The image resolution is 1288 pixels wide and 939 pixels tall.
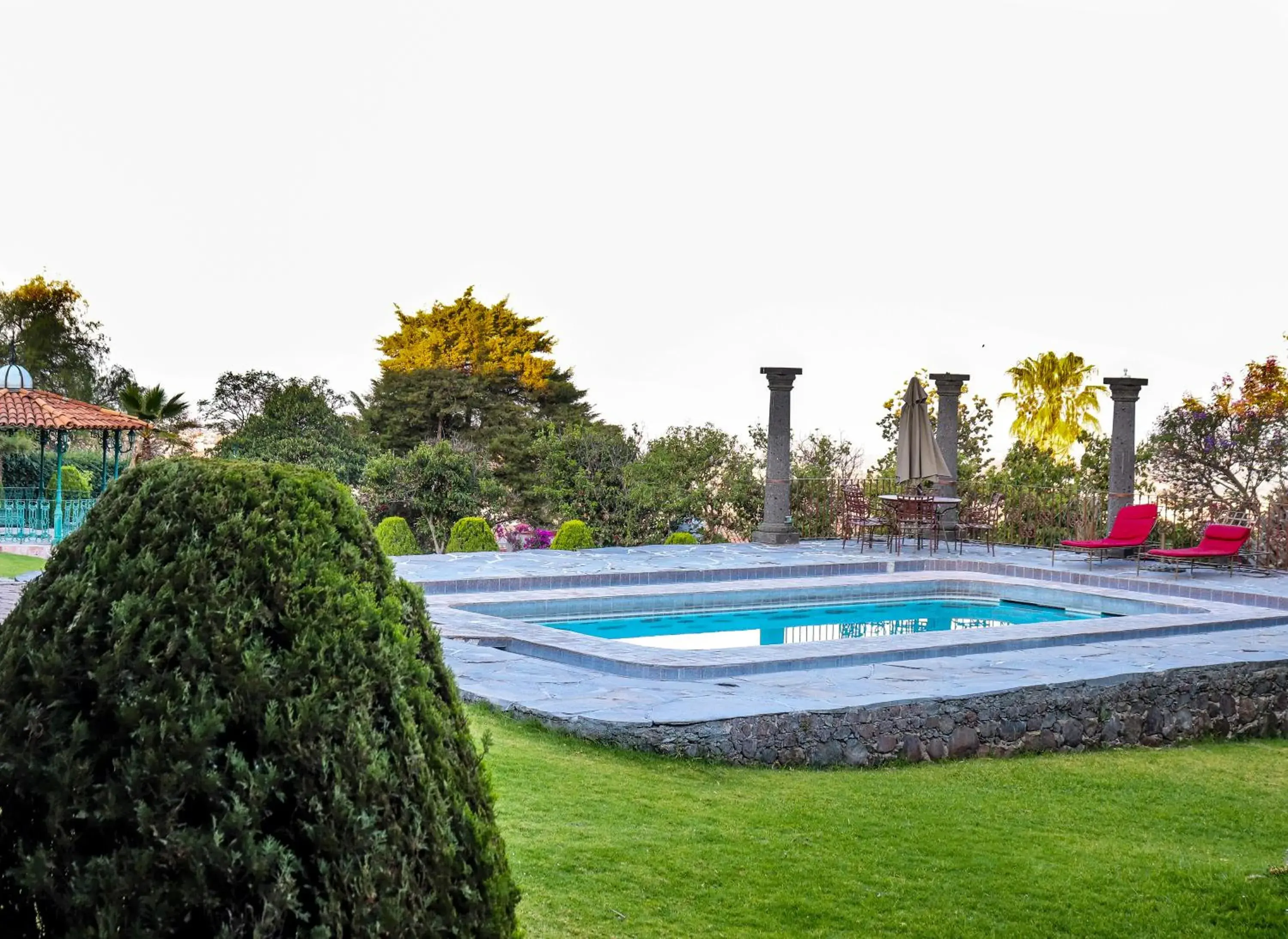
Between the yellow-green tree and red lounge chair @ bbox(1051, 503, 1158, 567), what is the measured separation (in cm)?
2016

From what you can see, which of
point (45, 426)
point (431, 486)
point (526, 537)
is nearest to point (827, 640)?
point (526, 537)

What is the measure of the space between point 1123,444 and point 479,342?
20.6 m

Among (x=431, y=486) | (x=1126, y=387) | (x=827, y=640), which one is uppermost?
(x=1126, y=387)

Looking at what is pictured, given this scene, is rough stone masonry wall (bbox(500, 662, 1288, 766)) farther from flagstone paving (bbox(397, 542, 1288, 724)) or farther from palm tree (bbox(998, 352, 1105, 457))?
palm tree (bbox(998, 352, 1105, 457))

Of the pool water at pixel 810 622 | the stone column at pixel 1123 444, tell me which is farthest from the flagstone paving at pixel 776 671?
the stone column at pixel 1123 444

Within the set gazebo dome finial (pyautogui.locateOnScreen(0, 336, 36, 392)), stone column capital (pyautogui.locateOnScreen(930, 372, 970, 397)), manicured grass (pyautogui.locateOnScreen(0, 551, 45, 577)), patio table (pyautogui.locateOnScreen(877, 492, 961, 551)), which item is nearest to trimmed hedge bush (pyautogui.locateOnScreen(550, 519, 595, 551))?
patio table (pyautogui.locateOnScreen(877, 492, 961, 551))

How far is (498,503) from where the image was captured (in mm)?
21422

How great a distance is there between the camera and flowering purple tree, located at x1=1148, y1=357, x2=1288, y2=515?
66.7 ft

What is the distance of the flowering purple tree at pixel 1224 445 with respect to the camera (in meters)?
20.3

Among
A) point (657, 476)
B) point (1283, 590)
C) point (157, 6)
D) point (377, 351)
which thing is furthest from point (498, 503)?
point (377, 351)

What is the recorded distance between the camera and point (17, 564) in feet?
52.9

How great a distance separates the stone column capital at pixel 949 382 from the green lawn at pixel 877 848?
11.9m

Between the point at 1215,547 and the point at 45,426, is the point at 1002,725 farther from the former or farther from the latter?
the point at 45,426

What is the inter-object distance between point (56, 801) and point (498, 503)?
19078 millimetres
